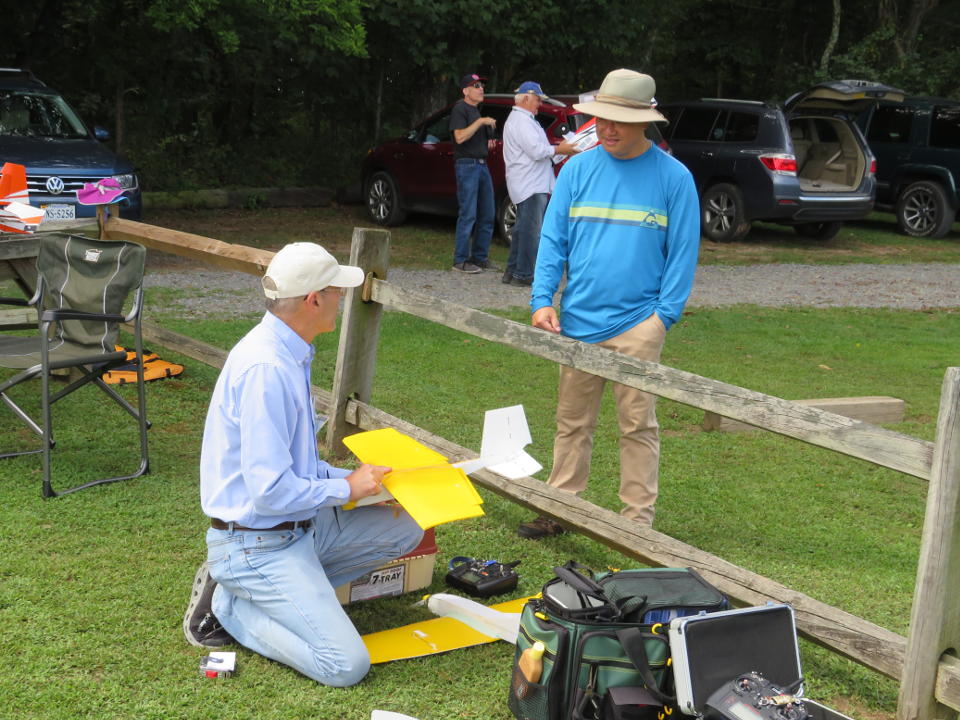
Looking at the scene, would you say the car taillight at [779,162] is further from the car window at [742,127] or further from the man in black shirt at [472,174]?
the man in black shirt at [472,174]

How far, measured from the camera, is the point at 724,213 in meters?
14.9

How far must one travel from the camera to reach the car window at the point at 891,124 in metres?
16.5

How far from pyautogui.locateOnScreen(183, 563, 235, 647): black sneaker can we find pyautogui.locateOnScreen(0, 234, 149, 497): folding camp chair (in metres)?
1.63

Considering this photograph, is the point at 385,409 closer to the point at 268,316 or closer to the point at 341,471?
the point at 341,471

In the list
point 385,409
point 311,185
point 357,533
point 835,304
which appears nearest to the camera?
point 357,533

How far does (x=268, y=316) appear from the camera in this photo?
11.7 feet

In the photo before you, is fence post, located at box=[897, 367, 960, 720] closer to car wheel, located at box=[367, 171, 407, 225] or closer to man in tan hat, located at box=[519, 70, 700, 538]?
man in tan hat, located at box=[519, 70, 700, 538]

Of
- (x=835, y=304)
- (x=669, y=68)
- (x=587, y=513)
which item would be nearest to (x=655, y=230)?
(x=587, y=513)

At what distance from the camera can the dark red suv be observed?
44.0ft

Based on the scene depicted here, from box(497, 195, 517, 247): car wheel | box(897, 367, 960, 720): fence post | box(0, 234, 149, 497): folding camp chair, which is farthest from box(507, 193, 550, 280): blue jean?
box(897, 367, 960, 720): fence post

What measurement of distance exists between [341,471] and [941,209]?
1442 centimetres

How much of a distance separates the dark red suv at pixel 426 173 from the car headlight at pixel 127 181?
4.22 metres

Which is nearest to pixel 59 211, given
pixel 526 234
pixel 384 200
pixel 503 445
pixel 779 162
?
pixel 526 234

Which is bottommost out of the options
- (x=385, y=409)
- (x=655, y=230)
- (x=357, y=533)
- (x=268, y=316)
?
(x=385, y=409)
